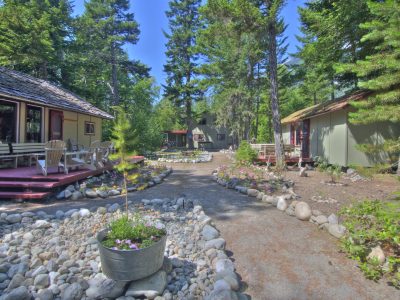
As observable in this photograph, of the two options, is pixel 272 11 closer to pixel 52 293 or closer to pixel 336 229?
pixel 336 229

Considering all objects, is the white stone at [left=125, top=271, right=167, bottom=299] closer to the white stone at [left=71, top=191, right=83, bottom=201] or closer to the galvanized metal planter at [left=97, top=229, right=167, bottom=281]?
the galvanized metal planter at [left=97, top=229, right=167, bottom=281]

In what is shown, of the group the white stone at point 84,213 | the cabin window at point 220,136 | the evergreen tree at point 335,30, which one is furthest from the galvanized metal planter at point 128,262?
the cabin window at point 220,136

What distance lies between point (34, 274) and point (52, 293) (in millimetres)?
461

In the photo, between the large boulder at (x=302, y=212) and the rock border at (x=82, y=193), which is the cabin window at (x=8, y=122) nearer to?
the rock border at (x=82, y=193)

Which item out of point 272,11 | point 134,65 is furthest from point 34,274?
point 134,65

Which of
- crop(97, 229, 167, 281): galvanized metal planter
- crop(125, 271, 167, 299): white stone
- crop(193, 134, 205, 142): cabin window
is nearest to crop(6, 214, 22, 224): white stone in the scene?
crop(97, 229, 167, 281): galvanized metal planter

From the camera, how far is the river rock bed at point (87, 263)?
2711 millimetres

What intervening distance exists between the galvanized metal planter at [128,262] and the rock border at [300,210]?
313cm

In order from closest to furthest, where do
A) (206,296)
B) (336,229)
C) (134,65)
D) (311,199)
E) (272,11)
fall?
(206,296) → (336,229) → (311,199) → (272,11) → (134,65)

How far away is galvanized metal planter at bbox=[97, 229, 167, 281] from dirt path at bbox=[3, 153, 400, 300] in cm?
118

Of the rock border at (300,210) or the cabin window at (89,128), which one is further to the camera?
the cabin window at (89,128)

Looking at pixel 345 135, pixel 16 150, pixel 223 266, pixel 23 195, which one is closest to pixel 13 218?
pixel 23 195

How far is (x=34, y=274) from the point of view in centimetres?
296

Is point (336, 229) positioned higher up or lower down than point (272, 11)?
lower down
